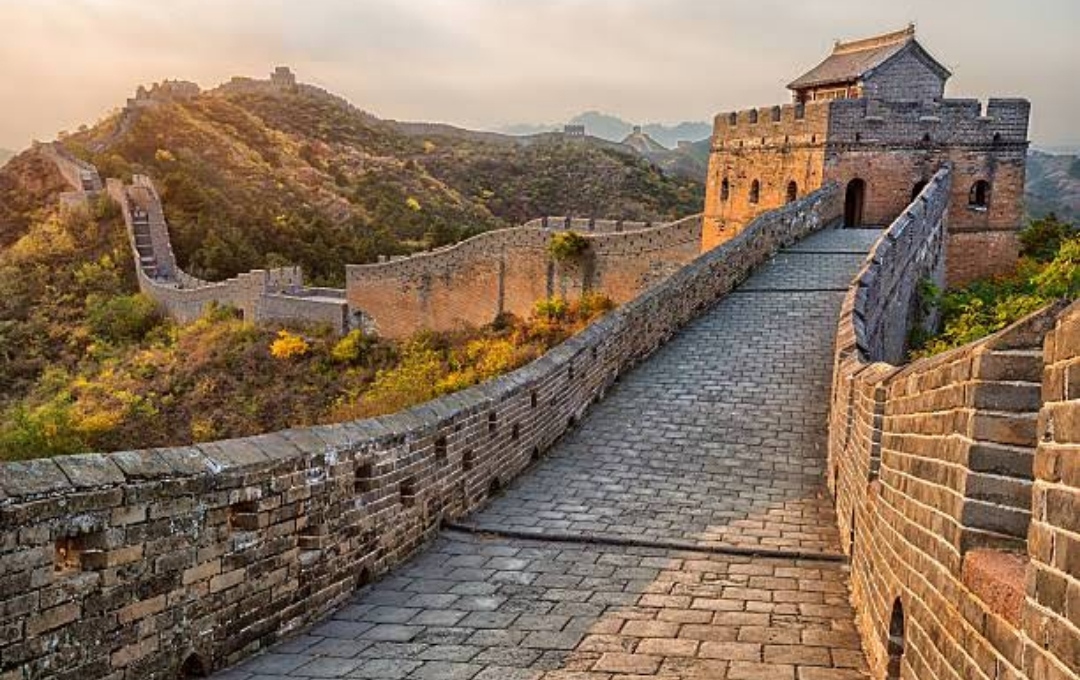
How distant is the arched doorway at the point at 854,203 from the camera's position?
886 inches

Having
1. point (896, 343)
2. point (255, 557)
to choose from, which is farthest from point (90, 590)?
point (896, 343)

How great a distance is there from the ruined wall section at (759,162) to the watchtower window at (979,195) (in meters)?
3.45

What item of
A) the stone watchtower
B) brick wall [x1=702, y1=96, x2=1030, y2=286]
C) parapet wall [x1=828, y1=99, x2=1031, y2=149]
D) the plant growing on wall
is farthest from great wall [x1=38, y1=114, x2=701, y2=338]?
parapet wall [x1=828, y1=99, x2=1031, y2=149]

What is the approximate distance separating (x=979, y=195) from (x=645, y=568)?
1924 cm

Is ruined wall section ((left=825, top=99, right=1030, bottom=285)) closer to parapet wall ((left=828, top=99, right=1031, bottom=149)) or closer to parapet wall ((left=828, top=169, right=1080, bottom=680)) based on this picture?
parapet wall ((left=828, top=99, right=1031, bottom=149))

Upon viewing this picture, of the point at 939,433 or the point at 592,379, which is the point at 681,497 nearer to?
the point at 592,379

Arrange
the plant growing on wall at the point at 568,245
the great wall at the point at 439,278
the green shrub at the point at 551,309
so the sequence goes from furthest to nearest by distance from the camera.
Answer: the plant growing on wall at the point at 568,245, the green shrub at the point at 551,309, the great wall at the point at 439,278

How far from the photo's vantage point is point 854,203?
2289 centimetres

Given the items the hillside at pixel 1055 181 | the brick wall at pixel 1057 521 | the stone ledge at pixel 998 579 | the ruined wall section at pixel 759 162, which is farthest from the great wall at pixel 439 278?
the hillside at pixel 1055 181

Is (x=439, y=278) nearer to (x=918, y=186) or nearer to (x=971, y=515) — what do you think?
(x=918, y=186)

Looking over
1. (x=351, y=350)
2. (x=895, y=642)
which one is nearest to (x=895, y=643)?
(x=895, y=642)

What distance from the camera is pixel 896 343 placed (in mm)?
14914

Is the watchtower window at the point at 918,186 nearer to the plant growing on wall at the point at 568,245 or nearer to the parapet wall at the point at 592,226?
the plant growing on wall at the point at 568,245

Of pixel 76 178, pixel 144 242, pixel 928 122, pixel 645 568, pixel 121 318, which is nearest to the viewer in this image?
pixel 645 568
